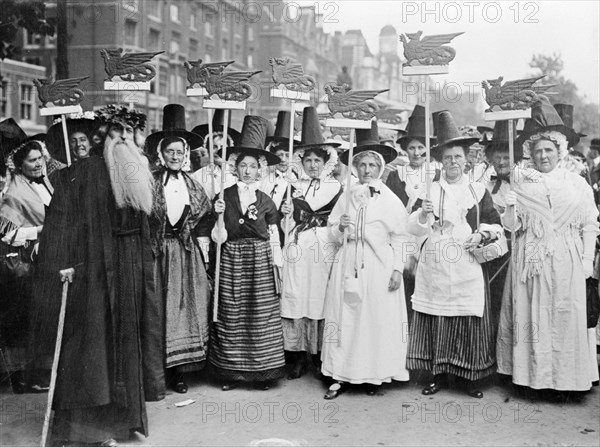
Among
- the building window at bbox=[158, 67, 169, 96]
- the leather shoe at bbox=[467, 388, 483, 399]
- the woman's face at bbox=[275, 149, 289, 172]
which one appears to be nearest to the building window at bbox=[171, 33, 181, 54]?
the building window at bbox=[158, 67, 169, 96]

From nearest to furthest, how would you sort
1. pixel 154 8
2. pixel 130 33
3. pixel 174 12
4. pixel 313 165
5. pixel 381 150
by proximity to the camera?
pixel 381 150 < pixel 313 165 < pixel 130 33 < pixel 154 8 < pixel 174 12

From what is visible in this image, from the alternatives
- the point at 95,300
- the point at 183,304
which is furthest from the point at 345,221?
the point at 95,300

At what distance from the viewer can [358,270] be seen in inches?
213

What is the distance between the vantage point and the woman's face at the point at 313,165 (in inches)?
247

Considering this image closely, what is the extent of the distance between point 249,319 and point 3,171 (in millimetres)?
2716

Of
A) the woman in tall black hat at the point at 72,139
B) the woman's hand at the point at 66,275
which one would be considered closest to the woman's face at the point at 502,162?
the woman in tall black hat at the point at 72,139

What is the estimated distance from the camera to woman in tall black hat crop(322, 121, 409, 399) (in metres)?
5.33

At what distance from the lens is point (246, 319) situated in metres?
5.50

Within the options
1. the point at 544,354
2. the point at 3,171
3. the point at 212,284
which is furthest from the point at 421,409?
the point at 3,171

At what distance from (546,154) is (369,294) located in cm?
185

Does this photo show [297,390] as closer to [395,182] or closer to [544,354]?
[544,354]

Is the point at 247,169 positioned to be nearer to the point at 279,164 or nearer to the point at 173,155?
the point at 173,155

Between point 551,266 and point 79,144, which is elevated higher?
point 79,144

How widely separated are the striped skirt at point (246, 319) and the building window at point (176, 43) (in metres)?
5.02
